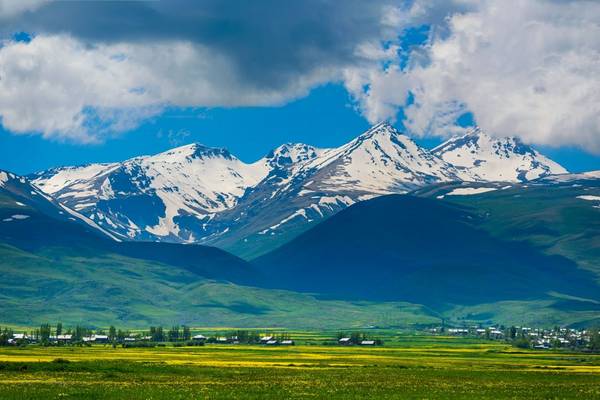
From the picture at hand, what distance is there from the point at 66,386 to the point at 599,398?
65828mm

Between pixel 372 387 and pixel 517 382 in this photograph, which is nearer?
pixel 372 387

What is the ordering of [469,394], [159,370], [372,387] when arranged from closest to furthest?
[469,394] → [372,387] → [159,370]

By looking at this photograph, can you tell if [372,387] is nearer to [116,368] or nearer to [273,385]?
[273,385]

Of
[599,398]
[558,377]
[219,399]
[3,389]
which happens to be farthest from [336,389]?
[558,377]

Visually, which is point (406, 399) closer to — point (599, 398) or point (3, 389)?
point (599, 398)

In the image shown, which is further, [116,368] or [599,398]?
[116,368]

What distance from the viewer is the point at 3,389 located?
403 feet

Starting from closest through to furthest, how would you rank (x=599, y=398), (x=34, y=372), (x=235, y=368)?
1. (x=599, y=398)
2. (x=34, y=372)
3. (x=235, y=368)

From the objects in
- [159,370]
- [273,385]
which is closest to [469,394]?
[273,385]

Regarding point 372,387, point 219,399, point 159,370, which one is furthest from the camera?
point 159,370

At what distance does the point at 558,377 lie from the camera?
177 m

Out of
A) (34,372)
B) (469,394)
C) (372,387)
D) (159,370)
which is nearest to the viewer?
(469,394)

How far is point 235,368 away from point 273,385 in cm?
5038

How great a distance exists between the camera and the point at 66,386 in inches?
5202
